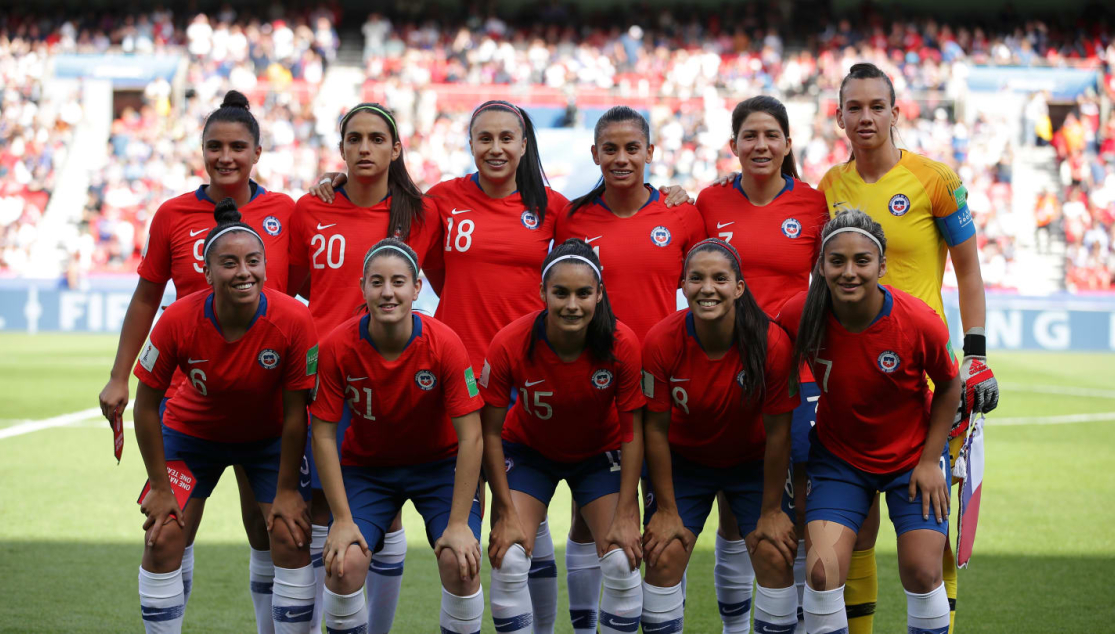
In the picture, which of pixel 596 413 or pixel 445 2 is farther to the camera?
pixel 445 2

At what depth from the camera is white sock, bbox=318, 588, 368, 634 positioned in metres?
3.59

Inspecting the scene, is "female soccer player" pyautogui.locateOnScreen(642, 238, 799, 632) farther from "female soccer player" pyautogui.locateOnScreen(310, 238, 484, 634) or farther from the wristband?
the wristband

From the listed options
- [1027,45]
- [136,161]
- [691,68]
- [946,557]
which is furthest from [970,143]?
[946,557]

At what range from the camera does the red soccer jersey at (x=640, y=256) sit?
4.29 meters

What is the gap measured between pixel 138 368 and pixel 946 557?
3.45 meters

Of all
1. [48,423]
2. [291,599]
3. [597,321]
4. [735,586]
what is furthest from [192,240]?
[48,423]

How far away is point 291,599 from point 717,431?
1731mm

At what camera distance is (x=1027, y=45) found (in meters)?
26.1

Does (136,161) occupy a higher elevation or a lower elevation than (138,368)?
higher

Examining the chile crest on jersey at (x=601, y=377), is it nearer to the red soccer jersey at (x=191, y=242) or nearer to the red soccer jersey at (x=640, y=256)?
the red soccer jersey at (x=640, y=256)

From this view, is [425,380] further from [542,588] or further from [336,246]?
[542,588]

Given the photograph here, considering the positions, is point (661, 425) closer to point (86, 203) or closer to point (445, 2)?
point (86, 203)

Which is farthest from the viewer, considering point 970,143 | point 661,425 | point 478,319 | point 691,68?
point 691,68

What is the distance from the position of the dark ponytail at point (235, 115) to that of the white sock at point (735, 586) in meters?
2.67
